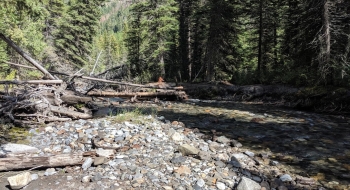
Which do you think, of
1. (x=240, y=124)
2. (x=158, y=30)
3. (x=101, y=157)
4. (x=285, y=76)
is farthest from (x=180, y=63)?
(x=101, y=157)

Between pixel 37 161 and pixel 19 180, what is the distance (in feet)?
1.89

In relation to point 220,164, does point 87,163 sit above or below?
above

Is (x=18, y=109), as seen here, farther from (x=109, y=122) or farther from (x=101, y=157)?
(x=101, y=157)

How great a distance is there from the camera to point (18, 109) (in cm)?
819

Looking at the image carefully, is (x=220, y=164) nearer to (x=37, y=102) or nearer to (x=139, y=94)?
(x=37, y=102)

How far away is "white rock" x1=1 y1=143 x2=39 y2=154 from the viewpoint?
5.31 metres

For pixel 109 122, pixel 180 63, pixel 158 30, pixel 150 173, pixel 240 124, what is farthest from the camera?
pixel 180 63

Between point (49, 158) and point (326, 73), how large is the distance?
1500 cm

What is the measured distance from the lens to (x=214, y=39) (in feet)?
75.1

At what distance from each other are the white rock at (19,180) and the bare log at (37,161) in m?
0.39

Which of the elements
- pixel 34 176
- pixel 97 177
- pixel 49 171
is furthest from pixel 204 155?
pixel 34 176

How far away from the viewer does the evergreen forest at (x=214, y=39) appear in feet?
47.1

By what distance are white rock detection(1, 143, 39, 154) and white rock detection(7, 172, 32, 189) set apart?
4.45 feet

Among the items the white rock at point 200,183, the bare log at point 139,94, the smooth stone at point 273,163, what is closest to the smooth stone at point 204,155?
the white rock at point 200,183
